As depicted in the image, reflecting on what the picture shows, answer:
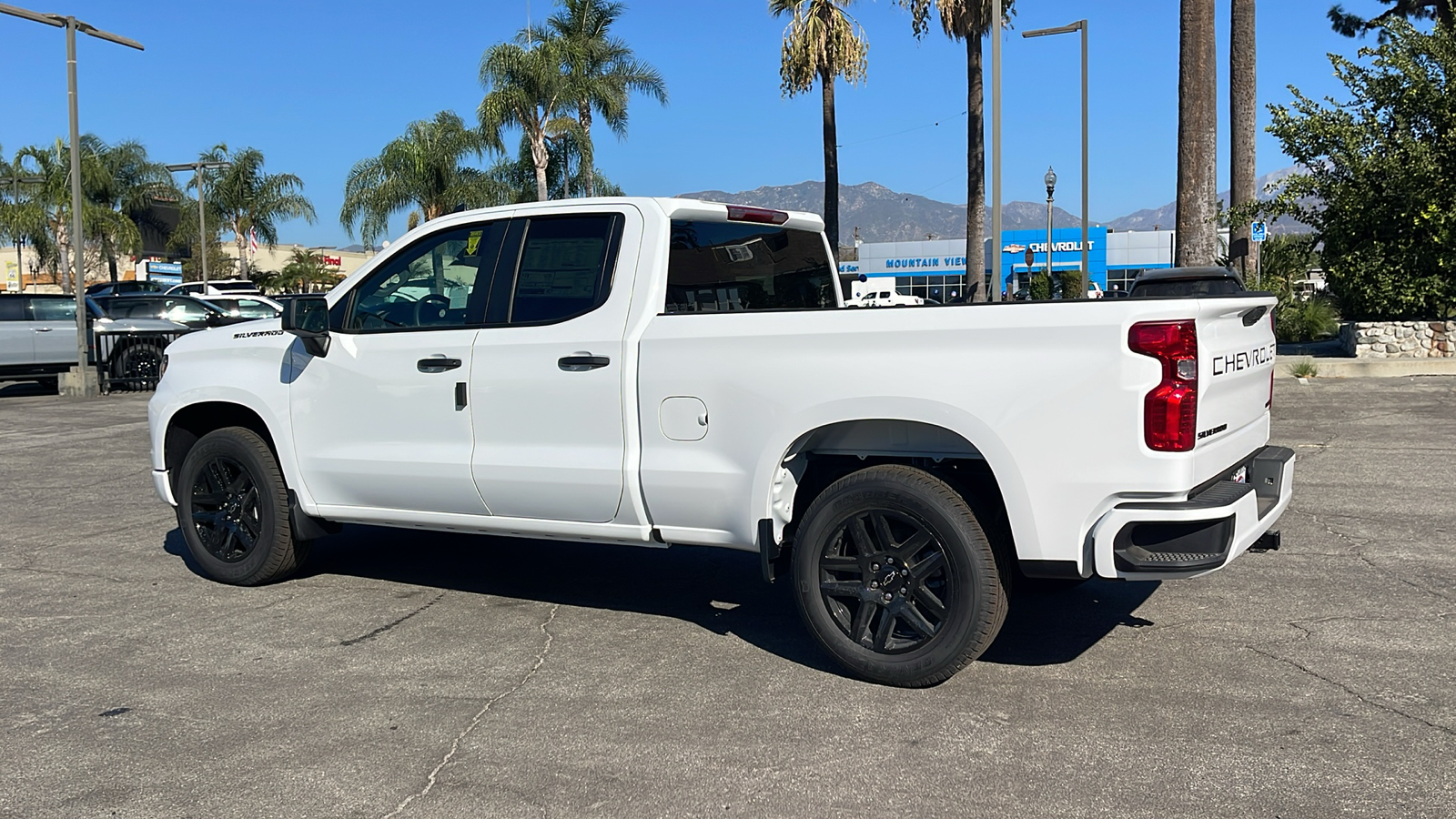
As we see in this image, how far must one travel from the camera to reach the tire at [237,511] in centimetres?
639

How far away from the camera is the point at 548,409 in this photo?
17.9 feet

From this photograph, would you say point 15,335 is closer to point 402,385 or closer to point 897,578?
point 402,385

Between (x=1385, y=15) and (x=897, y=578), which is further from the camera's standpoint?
(x=1385, y=15)

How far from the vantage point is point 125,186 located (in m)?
56.5

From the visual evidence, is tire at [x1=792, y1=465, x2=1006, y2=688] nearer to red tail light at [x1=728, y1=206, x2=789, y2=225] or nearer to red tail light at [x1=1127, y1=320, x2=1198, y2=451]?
red tail light at [x1=1127, y1=320, x2=1198, y2=451]

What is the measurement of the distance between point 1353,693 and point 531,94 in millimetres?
31095

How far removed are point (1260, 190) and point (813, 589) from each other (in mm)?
17826

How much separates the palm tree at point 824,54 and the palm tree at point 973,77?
1669 millimetres

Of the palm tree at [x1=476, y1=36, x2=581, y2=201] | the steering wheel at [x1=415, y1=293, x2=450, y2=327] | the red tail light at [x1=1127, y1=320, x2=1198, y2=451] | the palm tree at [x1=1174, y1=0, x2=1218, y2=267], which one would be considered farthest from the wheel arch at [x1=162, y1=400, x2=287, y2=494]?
the palm tree at [x1=476, y1=36, x2=581, y2=201]

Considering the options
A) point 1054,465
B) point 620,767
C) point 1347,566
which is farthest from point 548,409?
point 1347,566

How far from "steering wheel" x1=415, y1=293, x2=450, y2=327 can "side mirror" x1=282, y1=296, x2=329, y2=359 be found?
0.51 meters

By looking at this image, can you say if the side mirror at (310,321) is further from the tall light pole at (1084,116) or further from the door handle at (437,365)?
the tall light pole at (1084,116)

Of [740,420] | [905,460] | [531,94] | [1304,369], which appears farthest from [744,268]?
[531,94]

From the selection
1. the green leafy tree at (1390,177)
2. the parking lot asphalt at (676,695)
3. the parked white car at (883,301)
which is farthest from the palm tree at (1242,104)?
the parking lot asphalt at (676,695)
